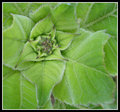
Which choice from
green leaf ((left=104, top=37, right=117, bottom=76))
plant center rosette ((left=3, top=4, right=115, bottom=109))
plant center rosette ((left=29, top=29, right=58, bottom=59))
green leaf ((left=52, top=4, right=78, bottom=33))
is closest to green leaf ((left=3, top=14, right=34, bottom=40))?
plant center rosette ((left=3, top=4, right=115, bottom=109))

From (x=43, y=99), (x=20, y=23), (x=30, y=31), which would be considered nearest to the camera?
(x=43, y=99)

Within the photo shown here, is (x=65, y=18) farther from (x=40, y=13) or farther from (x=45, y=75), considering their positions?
(x=45, y=75)

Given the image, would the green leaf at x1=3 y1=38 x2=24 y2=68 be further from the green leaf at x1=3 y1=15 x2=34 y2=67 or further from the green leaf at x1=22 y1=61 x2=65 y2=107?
the green leaf at x1=22 y1=61 x2=65 y2=107

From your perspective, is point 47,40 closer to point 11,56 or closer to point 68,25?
point 68,25

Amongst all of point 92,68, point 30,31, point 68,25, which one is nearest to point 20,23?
point 30,31

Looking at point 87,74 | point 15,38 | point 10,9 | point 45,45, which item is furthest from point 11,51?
point 87,74

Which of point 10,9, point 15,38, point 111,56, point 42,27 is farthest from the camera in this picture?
point 111,56

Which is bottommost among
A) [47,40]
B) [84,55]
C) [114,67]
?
[114,67]
